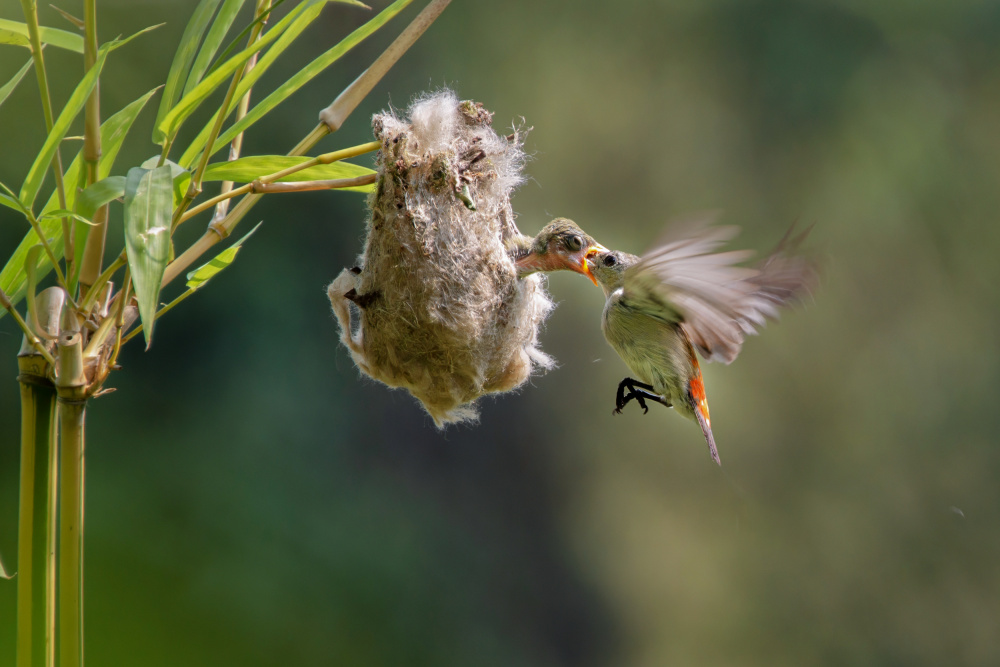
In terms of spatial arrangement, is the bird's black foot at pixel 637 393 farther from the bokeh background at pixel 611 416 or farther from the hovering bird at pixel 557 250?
the bokeh background at pixel 611 416

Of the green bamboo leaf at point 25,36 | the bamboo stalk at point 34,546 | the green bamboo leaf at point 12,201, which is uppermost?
the green bamboo leaf at point 25,36

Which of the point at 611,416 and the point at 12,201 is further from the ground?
the point at 611,416

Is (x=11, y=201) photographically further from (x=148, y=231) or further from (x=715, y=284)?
(x=715, y=284)

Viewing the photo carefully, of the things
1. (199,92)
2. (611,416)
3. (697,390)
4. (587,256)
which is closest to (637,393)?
(697,390)

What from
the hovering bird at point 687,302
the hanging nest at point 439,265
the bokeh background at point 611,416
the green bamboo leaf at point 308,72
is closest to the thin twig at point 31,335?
the green bamboo leaf at point 308,72

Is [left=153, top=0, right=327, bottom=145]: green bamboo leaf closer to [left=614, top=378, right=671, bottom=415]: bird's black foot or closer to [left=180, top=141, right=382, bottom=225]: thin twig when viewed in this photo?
[left=180, top=141, right=382, bottom=225]: thin twig

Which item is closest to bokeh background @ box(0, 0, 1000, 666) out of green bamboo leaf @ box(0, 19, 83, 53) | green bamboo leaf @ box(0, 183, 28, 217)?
green bamboo leaf @ box(0, 19, 83, 53)
